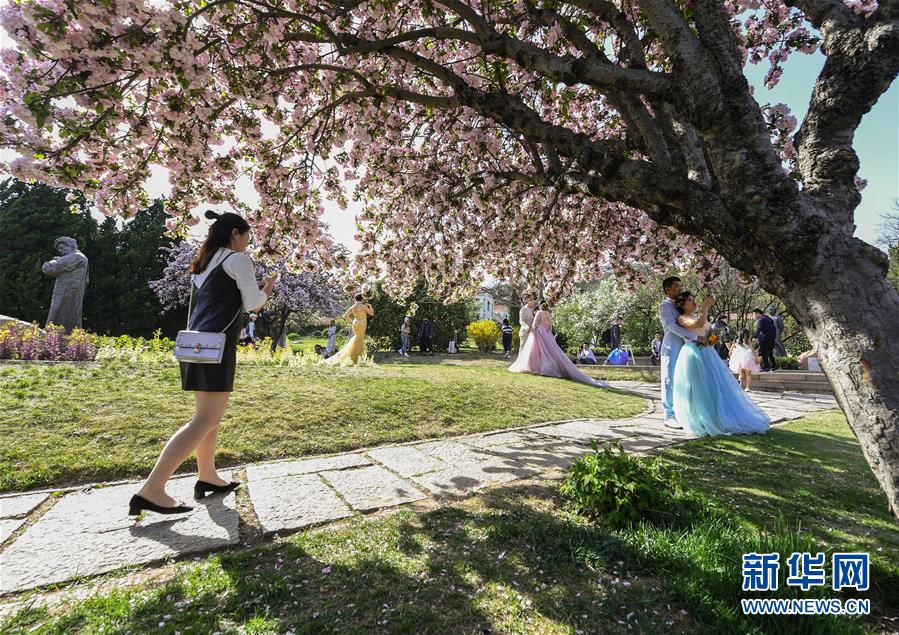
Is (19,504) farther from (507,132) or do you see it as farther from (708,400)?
(708,400)

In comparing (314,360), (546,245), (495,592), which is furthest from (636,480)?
(314,360)

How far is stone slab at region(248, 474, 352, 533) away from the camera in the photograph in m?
2.83

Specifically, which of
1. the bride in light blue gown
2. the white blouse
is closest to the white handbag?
the white blouse

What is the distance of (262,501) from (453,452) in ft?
6.98

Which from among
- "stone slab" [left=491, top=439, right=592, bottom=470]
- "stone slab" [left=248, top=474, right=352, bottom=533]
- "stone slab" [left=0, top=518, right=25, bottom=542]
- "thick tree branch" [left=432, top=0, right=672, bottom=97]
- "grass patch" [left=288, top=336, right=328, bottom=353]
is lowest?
"grass patch" [left=288, top=336, right=328, bottom=353]

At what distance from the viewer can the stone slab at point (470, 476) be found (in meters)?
3.57

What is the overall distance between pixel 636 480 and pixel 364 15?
5.69 metres

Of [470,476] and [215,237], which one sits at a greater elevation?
[215,237]

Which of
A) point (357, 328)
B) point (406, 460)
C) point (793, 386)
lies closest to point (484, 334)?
point (357, 328)

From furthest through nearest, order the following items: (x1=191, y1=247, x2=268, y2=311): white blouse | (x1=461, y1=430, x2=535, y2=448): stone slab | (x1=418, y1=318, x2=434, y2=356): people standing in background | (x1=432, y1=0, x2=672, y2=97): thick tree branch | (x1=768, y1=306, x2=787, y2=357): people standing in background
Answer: (x1=418, y1=318, x2=434, y2=356): people standing in background → (x1=768, y1=306, x2=787, y2=357): people standing in background → (x1=461, y1=430, x2=535, y2=448): stone slab → (x1=191, y1=247, x2=268, y2=311): white blouse → (x1=432, y1=0, x2=672, y2=97): thick tree branch

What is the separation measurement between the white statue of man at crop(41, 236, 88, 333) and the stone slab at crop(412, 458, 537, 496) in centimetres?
1290

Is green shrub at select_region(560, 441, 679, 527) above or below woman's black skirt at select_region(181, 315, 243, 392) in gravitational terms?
below

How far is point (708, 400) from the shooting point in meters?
6.02

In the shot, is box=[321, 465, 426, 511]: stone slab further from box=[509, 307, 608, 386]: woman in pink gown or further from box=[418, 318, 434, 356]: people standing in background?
box=[418, 318, 434, 356]: people standing in background
